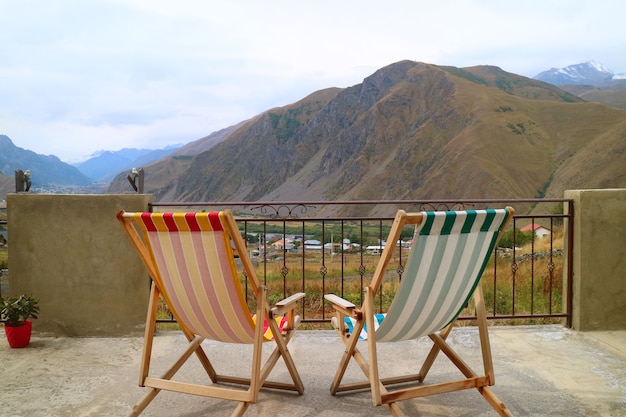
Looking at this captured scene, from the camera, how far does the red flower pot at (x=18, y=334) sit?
3482mm

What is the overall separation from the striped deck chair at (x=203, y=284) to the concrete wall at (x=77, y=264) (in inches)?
57.4

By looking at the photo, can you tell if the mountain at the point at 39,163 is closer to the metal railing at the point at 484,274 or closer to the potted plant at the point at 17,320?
the metal railing at the point at 484,274

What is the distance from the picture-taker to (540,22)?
65625 millimetres

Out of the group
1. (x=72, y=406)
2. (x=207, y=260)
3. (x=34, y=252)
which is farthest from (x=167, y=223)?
(x=34, y=252)

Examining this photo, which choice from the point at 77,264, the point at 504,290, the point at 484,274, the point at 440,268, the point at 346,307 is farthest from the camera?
the point at 484,274

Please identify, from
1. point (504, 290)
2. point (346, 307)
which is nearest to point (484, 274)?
point (504, 290)

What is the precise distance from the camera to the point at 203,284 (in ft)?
7.39

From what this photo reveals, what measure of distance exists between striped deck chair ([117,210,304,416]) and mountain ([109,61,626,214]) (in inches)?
2332

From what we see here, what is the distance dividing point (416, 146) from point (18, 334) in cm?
8451

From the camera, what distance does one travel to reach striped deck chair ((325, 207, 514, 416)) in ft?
6.85

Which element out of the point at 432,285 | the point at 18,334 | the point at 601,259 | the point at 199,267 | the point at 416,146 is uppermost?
the point at 416,146

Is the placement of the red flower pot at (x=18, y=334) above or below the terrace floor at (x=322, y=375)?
above

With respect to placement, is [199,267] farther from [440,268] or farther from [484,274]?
[484,274]

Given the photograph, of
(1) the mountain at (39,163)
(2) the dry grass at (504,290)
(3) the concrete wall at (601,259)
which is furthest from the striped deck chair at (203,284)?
(1) the mountain at (39,163)
